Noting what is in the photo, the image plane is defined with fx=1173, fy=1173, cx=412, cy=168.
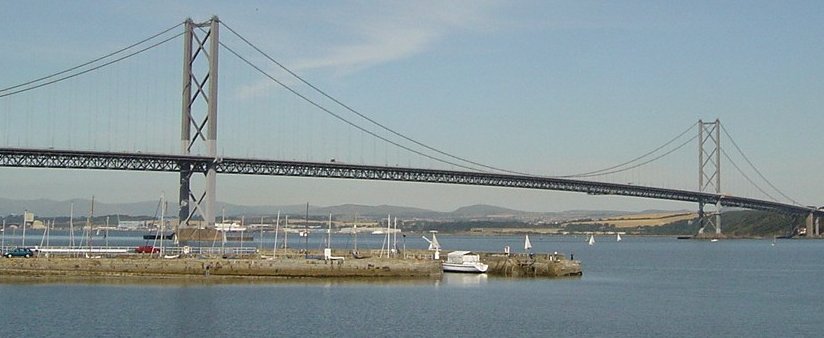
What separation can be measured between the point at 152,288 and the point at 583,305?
1628cm

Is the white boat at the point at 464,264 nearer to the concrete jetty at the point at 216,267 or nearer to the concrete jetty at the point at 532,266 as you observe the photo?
the concrete jetty at the point at 532,266

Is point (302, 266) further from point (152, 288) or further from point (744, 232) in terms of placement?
point (744, 232)

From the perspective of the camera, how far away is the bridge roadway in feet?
284

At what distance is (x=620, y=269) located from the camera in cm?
6838

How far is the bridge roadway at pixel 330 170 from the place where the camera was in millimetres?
86562

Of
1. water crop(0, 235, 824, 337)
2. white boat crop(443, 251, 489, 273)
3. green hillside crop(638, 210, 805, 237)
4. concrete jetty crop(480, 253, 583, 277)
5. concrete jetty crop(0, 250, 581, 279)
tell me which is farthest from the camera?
green hillside crop(638, 210, 805, 237)

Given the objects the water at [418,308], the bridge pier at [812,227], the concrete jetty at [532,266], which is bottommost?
the water at [418,308]

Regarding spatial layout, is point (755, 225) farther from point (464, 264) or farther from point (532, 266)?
point (464, 264)

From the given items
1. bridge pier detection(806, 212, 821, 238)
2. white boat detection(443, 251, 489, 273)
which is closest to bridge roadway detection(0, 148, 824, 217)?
bridge pier detection(806, 212, 821, 238)

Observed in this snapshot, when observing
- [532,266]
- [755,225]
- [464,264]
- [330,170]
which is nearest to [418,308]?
[464,264]

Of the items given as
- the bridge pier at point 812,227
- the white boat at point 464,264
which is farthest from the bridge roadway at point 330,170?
the white boat at point 464,264

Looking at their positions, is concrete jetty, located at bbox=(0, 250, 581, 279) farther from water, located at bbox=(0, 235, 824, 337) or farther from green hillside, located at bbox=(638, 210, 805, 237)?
green hillside, located at bbox=(638, 210, 805, 237)

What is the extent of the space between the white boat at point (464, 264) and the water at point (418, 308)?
1.41m

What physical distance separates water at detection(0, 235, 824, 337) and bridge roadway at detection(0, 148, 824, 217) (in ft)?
132
